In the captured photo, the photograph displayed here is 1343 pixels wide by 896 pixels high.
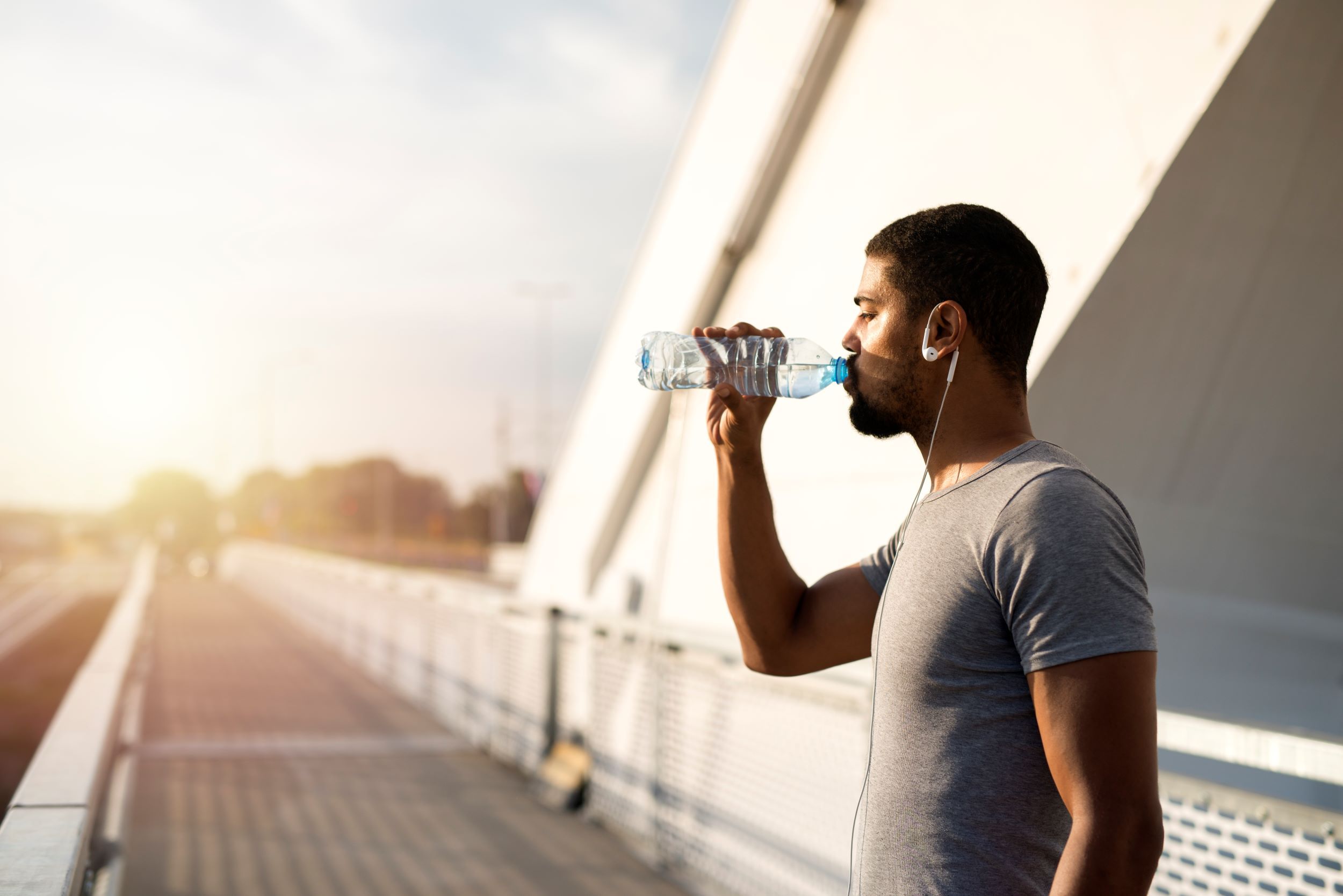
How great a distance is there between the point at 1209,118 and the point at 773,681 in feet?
9.45

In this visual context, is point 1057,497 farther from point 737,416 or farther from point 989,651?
point 737,416

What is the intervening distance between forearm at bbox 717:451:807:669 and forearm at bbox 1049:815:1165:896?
847 millimetres

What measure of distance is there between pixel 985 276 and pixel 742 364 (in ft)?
2.98

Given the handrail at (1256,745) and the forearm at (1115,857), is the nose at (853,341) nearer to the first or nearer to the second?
the forearm at (1115,857)

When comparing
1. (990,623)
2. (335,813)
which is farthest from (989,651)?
(335,813)

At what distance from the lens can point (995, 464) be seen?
5.84 ft

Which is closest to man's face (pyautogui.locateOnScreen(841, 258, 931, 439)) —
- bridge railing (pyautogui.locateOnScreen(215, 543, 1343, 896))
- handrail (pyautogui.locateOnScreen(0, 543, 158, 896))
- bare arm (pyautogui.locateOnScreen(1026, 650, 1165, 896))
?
bare arm (pyautogui.locateOnScreen(1026, 650, 1165, 896))

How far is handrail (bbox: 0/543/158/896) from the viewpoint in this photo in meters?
1.91

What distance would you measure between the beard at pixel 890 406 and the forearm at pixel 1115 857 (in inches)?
26.8

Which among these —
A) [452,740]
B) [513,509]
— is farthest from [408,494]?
[452,740]

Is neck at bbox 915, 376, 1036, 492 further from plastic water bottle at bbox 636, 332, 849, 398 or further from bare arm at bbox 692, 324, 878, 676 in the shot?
bare arm at bbox 692, 324, 878, 676

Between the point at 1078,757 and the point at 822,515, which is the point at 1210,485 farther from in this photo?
the point at 1078,757

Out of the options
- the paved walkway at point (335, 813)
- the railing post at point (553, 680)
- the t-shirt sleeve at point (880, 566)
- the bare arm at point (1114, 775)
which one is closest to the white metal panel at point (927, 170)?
the railing post at point (553, 680)

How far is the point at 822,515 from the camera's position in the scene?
6.18 m
